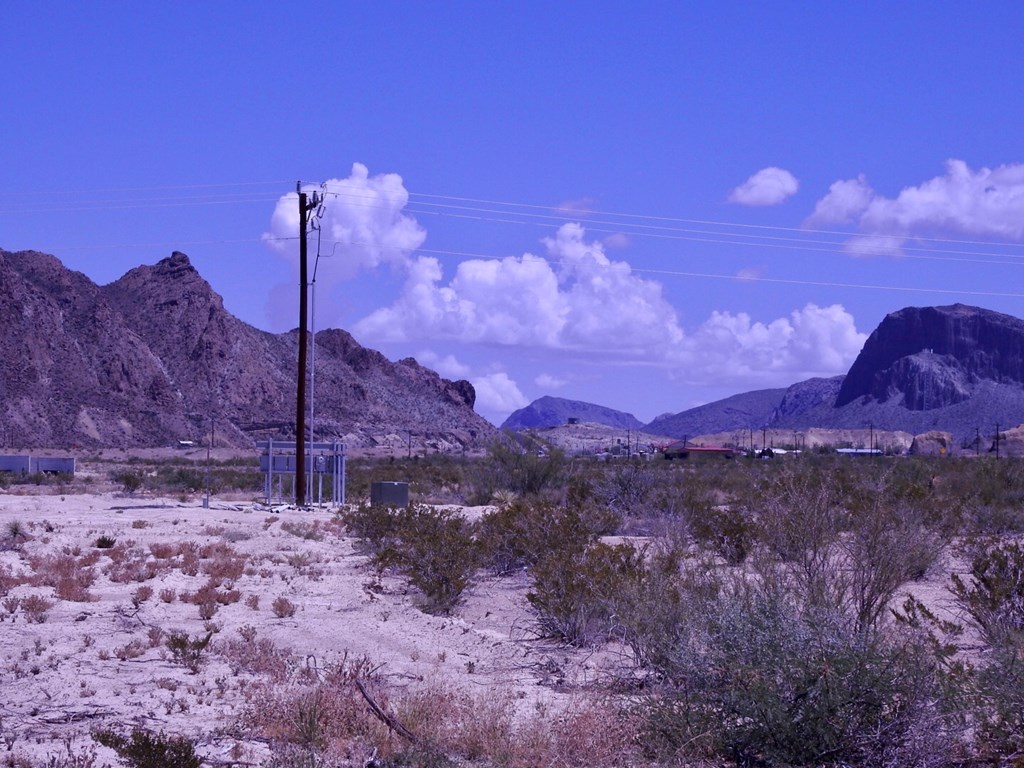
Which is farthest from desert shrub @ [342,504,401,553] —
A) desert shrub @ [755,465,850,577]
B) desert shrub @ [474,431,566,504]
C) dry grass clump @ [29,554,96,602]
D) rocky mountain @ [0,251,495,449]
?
rocky mountain @ [0,251,495,449]

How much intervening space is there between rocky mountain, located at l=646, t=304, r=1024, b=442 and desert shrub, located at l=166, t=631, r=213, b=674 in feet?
465

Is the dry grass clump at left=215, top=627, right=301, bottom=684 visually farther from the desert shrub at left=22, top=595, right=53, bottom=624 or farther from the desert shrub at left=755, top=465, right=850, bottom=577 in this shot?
the desert shrub at left=755, top=465, right=850, bottom=577

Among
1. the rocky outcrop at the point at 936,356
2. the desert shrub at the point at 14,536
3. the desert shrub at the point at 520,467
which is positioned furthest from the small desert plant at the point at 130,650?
the rocky outcrop at the point at 936,356

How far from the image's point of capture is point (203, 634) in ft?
46.0

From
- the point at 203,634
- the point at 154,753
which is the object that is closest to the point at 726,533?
the point at 203,634

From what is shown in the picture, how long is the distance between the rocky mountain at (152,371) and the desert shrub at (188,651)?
81024mm

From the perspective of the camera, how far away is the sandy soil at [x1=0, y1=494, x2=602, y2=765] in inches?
400

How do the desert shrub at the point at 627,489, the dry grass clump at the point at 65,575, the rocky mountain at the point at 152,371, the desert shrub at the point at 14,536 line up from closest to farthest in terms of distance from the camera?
the dry grass clump at the point at 65,575 → the desert shrub at the point at 14,536 → the desert shrub at the point at 627,489 → the rocky mountain at the point at 152,371

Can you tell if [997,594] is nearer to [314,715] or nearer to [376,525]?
[314,715]

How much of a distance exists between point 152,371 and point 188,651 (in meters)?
93.5

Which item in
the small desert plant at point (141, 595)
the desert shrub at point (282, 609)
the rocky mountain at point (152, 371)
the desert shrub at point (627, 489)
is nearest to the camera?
the desert shrub at point (282, 609)

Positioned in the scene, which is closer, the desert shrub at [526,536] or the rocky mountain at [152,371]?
the desert shrub at [526,536]

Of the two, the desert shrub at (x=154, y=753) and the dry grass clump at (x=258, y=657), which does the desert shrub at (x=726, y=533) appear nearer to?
the dry grass clump at (x=258, y=657)

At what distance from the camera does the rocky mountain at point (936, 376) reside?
15462 centimetres
